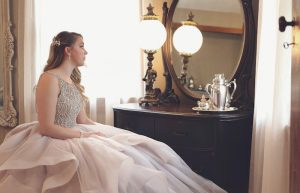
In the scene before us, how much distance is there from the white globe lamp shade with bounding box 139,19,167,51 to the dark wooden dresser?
576mm

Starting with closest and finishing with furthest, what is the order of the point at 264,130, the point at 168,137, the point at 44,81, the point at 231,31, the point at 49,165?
1. the point at 49,165
2. the point at 44,81
3. the point at 264,130
4. the point at 168,137
5. the point at 231,31

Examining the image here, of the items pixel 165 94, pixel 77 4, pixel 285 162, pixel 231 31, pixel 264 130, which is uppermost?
pixel 77 4

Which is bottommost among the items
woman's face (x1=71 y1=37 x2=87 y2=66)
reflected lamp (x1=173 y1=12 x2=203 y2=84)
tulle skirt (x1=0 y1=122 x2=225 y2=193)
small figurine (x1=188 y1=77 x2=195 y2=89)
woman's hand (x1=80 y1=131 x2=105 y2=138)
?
tulle skirt (x1=0 y1=122 x2=225 y2=193)

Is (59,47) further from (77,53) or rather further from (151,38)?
(151,38)

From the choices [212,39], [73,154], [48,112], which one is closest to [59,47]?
[48,112]

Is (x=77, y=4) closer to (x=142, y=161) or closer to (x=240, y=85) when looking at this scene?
(x=240, y=85)

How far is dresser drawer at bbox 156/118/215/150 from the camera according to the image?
2.24 meters

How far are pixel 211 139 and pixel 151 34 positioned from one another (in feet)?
3.27

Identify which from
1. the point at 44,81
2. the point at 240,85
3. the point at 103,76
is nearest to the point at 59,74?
the point at 44,81

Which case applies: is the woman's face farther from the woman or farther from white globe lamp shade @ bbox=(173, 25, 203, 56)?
white globe lamp shade @ bbox=(173, 25, 203, 56)

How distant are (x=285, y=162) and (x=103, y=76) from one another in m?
1.65

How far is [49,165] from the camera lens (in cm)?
176

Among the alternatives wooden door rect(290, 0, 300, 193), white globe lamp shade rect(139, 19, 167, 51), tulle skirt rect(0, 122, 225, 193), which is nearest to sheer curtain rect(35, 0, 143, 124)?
white globe lamp shade rect(139, 19, 167, 51)

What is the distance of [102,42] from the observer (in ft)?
10.1
